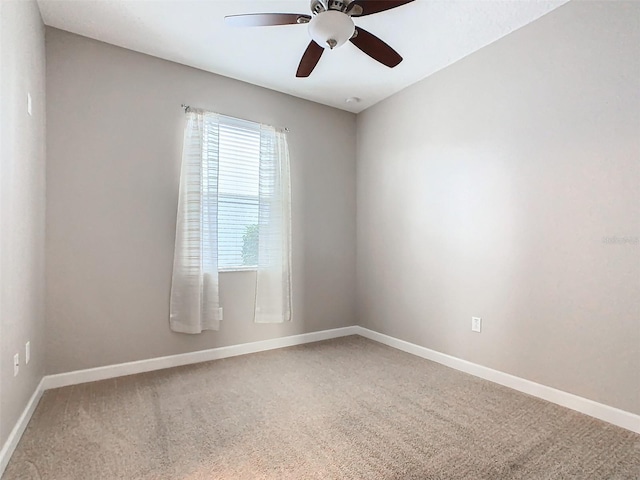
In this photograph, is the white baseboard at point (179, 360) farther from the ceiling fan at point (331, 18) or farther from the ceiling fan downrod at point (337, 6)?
the ceiling fan downrod at point (337, 6)

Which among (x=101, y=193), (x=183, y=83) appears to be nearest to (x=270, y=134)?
(x=183, y=83)

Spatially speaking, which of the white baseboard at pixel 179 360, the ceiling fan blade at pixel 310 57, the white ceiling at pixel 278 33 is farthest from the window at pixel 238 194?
the ceiling fan blade at pixel 310 57

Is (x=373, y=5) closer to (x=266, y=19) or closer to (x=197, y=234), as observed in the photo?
(x=266, y=19)

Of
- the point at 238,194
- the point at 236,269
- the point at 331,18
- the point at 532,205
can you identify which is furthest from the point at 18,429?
the point at 532,205

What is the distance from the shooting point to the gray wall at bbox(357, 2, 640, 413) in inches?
82.7

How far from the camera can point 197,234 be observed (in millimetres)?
3094

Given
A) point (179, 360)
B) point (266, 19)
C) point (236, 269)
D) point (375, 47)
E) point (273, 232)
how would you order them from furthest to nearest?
point (273, 232)
point (236, 269)
point (179, 360)
point (375, 47)
point (266, 19)

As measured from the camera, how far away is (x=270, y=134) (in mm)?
3604

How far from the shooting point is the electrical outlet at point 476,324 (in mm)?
2868

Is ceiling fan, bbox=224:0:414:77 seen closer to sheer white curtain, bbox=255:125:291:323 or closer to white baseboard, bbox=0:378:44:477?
sheer white curtain, bbox=255:125:291:323

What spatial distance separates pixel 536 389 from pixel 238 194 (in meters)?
2.93

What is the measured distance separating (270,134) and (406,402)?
274 centimetres

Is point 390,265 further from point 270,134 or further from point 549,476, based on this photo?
point 549,476

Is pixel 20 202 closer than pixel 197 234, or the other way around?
pixel 20 202
